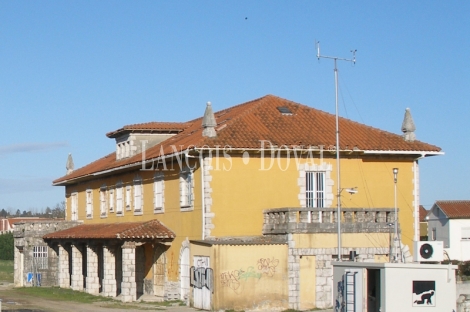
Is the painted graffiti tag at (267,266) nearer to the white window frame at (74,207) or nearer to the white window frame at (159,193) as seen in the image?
the white window frame at (159,193)

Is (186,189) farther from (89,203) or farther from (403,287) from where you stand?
(403,287)

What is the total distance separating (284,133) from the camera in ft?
109

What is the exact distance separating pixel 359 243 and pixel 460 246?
3486cm

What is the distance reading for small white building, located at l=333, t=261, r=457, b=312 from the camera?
778 inches

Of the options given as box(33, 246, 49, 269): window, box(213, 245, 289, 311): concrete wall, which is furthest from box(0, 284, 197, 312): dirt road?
box(33, 246, 49, 269): window

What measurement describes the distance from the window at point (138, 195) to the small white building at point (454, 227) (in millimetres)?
30805

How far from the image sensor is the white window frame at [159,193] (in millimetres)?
36094

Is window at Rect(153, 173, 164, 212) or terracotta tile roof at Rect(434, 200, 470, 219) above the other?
window at Rect(153, 173, 164, 212)

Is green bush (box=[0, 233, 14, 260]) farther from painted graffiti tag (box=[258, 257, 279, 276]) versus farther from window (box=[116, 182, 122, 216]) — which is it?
painted graffiti tag (box=[258, 257, 279, 276])

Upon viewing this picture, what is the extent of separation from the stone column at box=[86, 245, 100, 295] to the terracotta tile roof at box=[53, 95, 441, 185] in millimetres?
4914

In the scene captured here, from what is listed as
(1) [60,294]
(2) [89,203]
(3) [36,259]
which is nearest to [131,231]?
(1) [60,294]

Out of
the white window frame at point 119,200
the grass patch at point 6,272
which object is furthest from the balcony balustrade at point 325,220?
the grass patch at point 6,272

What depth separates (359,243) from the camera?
31.1 m

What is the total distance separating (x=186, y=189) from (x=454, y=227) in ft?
117
